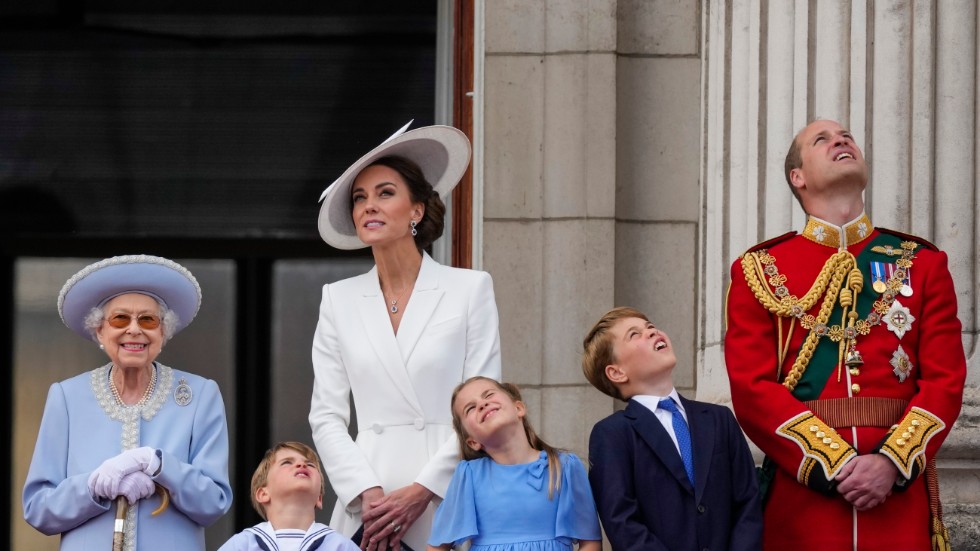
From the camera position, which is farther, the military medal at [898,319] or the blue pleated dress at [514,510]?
the military medal at [898,319]

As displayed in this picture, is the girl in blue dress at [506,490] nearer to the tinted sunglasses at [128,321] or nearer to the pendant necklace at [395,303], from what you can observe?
the pendant necklace at [395,303]

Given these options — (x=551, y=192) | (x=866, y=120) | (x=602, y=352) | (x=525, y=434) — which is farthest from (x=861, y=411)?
(x=551, y=192)

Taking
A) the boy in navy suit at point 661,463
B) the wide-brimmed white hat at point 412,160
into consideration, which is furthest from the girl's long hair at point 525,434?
the wide-brimmed white hat at point 412,160

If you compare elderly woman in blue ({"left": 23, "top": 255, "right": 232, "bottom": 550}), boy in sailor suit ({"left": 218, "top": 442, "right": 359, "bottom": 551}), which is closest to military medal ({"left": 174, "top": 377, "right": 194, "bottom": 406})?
elderly woman in blue ({"left": 23, "top": 255, "right": 232, "bottom": 550})

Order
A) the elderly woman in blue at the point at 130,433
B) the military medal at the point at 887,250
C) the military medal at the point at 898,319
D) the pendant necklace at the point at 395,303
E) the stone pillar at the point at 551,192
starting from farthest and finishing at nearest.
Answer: the stone pillar at the point at 551,192
the pendant necklace at the point at 395,303
the military medal at the point at 887,250
the military medal at the point at 898,319
the elderly woman in blue at the point at 130,433

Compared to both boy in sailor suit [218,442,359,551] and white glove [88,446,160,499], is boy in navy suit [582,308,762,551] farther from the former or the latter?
white glove [88,446,160,499]

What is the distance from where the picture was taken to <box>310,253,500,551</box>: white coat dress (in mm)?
5574

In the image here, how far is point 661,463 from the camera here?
5.37m

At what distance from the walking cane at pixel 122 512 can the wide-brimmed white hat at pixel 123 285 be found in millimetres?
598

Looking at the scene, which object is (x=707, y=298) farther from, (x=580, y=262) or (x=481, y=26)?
(x=481, y=26)

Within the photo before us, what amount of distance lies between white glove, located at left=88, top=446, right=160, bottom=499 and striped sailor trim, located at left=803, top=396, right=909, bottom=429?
195cm

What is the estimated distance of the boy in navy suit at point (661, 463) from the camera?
528cm

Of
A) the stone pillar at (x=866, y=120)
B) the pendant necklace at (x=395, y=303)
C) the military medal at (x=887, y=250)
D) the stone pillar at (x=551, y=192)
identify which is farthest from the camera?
the stone pillar at (x=551, y=192)

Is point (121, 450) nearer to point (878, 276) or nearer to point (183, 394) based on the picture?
point (183, 394)
